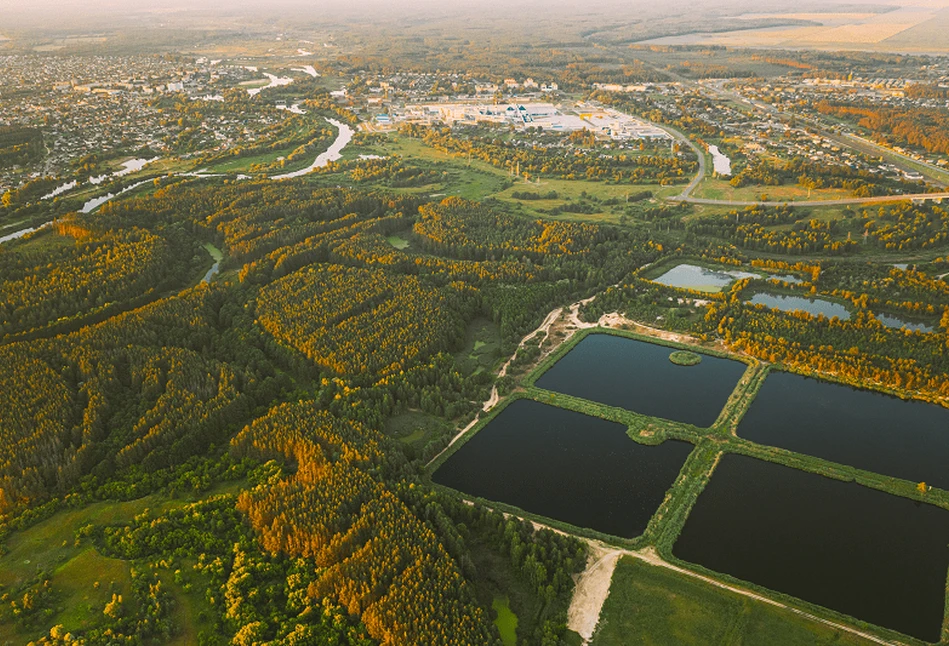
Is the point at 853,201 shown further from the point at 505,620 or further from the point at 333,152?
the point at 333,152

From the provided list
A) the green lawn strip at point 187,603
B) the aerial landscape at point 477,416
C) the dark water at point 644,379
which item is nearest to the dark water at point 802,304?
the aerial landscape at point 477,416

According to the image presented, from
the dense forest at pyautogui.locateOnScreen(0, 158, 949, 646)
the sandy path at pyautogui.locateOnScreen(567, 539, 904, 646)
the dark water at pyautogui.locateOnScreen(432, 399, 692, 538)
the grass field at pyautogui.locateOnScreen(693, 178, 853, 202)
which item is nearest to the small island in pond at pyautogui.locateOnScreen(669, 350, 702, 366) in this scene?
the dense forest at pyautogui.locateOnScreen(0, 158, 949, 646)

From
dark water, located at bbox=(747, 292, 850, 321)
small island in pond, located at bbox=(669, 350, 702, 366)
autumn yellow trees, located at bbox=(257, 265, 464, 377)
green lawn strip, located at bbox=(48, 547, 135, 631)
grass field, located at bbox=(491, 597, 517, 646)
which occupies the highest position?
autumn yellow trees, located at bbox=(257, 265, 464, 377)

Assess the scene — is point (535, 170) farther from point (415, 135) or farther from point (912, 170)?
point (912, 170)

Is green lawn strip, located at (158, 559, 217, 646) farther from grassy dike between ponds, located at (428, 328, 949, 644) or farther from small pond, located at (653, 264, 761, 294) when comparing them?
small pond, located at (653, 264, 761, 294)

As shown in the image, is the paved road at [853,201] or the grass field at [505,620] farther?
the paved road at [853,201]

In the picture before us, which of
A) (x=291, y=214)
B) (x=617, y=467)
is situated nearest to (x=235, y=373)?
(x=617, y=467)

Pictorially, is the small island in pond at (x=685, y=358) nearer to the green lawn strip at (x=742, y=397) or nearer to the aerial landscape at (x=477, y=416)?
the aerial landscape at (x=477, y=416)
